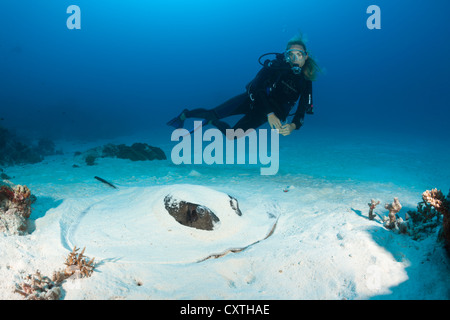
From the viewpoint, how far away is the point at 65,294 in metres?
2.61

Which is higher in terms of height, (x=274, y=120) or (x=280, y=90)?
(x=280, y=90)

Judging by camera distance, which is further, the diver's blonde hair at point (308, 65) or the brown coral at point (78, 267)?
the diver's blonde hair at point (308, 65)

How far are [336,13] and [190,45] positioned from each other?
72374mm

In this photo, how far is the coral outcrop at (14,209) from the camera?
394 cm

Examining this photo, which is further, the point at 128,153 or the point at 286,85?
the point at 128,153

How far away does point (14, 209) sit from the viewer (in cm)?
424

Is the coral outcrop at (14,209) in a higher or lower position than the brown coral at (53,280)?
higher

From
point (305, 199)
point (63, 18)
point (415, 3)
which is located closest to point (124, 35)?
point (63, 18)

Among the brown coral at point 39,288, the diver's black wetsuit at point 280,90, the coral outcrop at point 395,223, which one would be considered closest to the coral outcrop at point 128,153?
the diver's black wetsuit at point 280,90

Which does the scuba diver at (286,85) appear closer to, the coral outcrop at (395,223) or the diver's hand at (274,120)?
the diver's hand at (274,120)

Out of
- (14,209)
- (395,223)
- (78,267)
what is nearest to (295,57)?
(395,223)

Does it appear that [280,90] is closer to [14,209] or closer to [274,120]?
[274,120]

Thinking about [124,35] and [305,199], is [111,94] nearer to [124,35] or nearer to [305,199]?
[124,35]

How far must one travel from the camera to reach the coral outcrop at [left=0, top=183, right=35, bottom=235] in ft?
12.9
